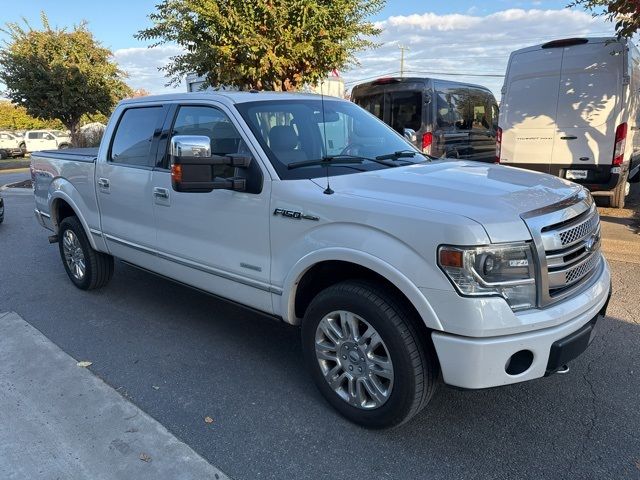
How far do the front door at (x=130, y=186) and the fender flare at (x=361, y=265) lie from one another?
1.58 meters

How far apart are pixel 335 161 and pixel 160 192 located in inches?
58.4

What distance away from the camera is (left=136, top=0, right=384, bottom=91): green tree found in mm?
8016

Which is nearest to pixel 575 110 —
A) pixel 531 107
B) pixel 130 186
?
pixel 531 107

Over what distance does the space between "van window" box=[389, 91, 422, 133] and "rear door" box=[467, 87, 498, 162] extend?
1913 millimetres

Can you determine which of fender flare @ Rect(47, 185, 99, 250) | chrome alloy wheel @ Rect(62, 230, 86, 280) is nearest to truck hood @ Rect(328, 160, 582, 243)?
fender flare @ Rect(47, 185, 99, 250)

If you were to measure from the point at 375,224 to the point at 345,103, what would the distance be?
77.8 inches

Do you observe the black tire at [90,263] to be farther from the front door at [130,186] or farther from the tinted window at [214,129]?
the tinted window at [214,129]

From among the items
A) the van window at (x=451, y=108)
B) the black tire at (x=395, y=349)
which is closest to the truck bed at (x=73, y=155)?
the black tire at (x=395, y=349)

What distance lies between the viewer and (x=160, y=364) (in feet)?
12.4

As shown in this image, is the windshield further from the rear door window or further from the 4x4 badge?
the rear door window

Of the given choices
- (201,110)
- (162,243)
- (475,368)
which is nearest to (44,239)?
(162,243)

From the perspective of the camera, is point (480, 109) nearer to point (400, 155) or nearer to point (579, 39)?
point (579, 39)

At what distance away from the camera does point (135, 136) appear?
450cm

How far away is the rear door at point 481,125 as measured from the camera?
10633 mm
